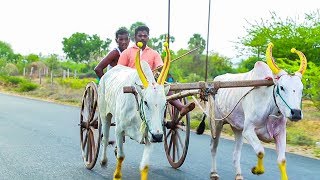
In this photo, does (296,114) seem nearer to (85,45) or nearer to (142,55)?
(142,55)

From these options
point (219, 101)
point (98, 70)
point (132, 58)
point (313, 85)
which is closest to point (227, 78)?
point (219, 101)

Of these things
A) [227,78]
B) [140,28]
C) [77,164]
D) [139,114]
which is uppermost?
[140,28]

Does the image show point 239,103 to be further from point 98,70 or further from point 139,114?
point 98,70

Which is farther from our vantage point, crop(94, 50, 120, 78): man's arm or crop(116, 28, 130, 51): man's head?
Answer: crop(116, 28, 130, 51): man's head

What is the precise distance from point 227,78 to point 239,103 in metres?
0.69

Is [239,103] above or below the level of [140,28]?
below

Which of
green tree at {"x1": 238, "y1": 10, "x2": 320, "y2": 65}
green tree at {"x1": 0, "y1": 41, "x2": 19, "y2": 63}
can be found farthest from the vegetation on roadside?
green tree at {"x1": 0, "y1": 41, "x2": 19, "y2": 63}

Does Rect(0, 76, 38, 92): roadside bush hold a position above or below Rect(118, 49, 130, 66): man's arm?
below

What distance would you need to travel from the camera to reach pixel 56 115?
18.0 meters

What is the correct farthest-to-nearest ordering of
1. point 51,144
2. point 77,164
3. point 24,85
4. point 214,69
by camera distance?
point 214,69
point 24,85
point 51,144
point 77,164

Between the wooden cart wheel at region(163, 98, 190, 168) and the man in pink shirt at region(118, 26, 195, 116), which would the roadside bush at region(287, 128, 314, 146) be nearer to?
the wooden cart wheel at region(163, 98, 190, 168)

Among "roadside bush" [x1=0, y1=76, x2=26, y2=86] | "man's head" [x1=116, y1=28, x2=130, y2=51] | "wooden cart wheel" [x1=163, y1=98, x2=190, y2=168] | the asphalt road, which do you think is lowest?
the asphalt road

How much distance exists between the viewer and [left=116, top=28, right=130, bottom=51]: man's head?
9.16 metres

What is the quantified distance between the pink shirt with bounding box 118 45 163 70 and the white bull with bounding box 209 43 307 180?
1219 millimetres
